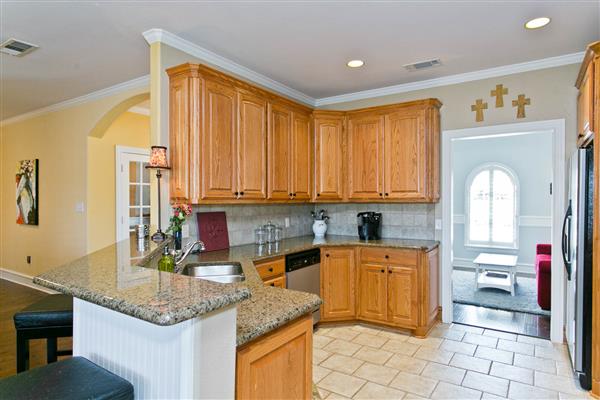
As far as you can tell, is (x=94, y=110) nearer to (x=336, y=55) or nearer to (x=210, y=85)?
(x=210, y=85)

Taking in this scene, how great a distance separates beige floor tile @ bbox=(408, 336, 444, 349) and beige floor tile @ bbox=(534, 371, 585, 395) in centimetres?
80

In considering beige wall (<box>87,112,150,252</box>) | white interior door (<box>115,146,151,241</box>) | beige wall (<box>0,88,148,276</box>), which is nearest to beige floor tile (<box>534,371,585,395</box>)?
beige wall (<box>0,88,148,276</box>)

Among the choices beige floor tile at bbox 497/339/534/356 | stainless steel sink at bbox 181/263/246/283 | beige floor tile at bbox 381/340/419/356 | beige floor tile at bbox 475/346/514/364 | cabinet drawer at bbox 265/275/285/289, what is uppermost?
stainless steel sink at bbox 181/263/246/283

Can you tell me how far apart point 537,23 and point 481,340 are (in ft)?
8.97

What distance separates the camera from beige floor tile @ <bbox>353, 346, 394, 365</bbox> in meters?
3.09

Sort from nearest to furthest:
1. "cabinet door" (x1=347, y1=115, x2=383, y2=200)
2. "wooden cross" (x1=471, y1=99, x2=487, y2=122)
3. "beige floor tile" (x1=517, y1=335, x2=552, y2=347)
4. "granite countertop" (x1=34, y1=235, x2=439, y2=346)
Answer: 1. "granite countertop" (x1=34, y1=235, x2=439, y2=346)
2. "beige floor tile" (x1=517, y1=335, x2=552, y2=347)
3. "wooden cross" (x1=471, y1=99, x2=487, y2=122)
4. "cabinet door" (x1=347, y1=115, x2=383, y2=200)

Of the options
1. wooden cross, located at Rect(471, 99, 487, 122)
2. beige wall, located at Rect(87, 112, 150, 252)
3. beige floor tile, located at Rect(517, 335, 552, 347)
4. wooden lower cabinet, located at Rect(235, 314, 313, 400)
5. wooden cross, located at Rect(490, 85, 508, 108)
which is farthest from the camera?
beige wall, located at Rect(87, 112, 150, 252)

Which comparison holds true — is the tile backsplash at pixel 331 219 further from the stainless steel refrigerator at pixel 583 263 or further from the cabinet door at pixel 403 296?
the stainless steel refrigerator at pixel 583 263

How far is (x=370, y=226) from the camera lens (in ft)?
13.8

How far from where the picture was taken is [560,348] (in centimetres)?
329

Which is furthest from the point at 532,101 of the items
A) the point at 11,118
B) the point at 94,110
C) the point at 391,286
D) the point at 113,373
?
the point at 11,118

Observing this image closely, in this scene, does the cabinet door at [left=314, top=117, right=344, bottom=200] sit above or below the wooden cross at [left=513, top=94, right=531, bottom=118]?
below

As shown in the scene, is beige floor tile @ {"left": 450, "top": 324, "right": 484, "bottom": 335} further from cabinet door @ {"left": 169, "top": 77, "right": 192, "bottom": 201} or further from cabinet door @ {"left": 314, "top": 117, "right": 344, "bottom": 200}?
cabinet door @ {"left": 169, "top": 77, "right": 192, "bottom": 201}

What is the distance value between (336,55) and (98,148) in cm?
345
